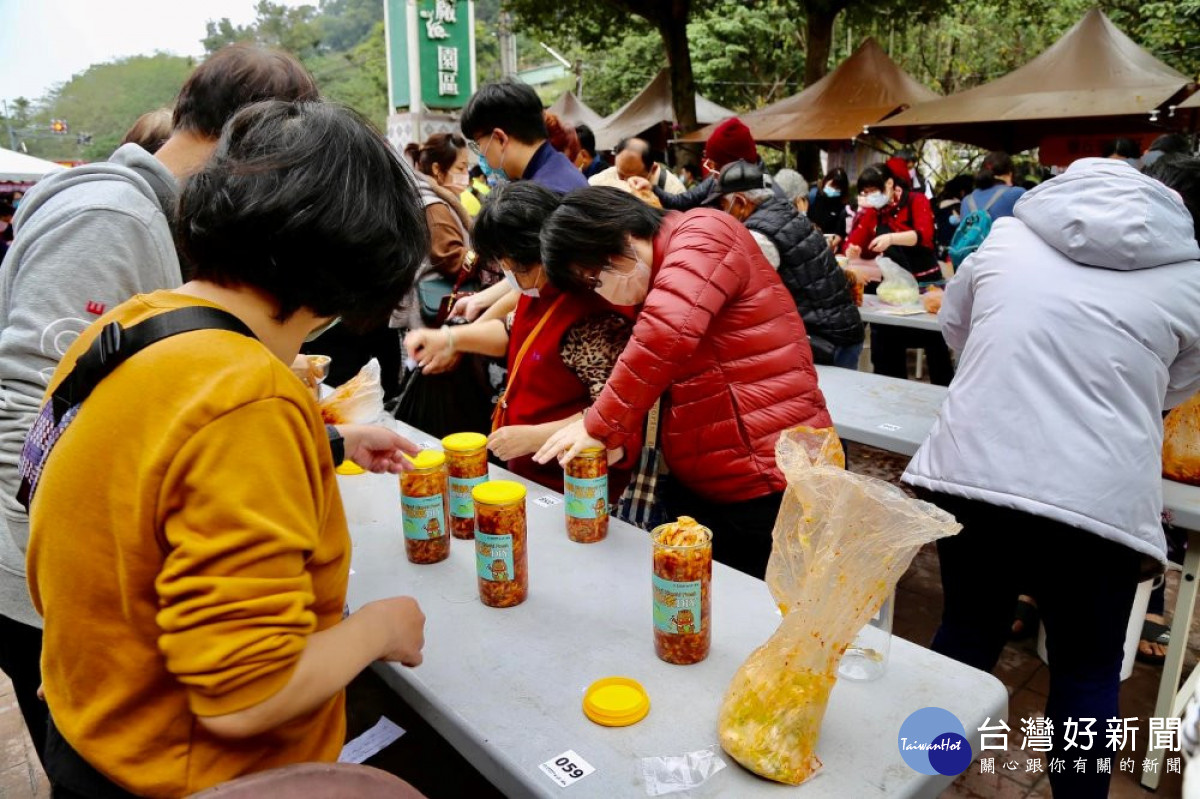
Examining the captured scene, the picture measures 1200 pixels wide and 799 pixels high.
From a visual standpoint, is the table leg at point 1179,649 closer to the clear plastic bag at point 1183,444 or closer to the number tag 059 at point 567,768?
the clear plastic bag at point 1183,444

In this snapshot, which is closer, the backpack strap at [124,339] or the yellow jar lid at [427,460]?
the backpack strap at [124,339]

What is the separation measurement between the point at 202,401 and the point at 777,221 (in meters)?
2.67

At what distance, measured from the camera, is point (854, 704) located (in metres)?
1.15

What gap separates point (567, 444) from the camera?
164 centimetres

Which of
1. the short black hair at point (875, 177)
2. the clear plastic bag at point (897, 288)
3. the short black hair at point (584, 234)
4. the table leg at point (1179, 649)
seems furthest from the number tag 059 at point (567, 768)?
the short black hair at point (875, 177)

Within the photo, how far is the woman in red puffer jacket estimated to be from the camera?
1641mm

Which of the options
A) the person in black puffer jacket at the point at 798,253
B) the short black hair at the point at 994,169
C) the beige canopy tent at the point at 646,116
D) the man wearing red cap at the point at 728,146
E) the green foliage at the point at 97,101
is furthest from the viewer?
the green foliage at the point at 97,101

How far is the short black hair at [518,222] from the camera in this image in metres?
1.84

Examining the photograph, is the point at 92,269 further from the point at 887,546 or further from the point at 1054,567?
the point at 1054,567

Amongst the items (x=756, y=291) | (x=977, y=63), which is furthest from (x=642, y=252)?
(x=977, y=63)

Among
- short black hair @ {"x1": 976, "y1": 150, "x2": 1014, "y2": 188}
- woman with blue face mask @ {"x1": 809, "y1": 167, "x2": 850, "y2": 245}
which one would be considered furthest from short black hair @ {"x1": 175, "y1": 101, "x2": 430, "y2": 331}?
woman with blue face mask @ {"x1": 809, "y1": 167, "x2": 850, "y2": 245}

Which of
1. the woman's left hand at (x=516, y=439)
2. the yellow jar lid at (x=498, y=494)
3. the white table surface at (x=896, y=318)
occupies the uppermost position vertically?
the yellow jar lid at (x=498, y=494)

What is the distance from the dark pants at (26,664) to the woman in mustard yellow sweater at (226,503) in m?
0.51

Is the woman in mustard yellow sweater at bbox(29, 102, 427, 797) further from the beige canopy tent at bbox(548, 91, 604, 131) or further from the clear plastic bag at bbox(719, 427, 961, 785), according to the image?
the beige canopy tent at bbox(548, 91, 604, 131)
